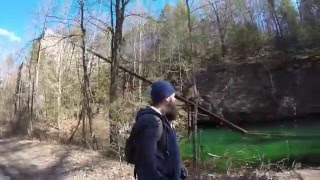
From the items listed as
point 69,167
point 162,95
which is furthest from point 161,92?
point 69,167

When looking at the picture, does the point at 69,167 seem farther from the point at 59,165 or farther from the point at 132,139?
the point at 132,139

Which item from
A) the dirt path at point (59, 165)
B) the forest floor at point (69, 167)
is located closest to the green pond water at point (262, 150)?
the forest floor at point (69, 167)

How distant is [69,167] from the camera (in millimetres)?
10797

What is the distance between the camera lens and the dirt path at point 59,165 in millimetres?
10148

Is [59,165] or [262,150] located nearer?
[59,165]

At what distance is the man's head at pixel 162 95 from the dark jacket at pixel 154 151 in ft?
0.38

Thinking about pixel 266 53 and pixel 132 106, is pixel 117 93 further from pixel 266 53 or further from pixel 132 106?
pixel 266 53

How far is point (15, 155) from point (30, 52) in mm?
9638

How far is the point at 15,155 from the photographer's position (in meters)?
13.4

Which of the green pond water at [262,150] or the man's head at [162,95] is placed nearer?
the man's head at [162,95]

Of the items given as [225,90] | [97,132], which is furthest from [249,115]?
[97,132]

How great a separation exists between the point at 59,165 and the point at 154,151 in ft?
26.8

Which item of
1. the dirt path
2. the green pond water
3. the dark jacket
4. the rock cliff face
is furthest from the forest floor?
the rock cliff face

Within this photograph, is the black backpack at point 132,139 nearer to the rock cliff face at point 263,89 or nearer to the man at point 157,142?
the man at point 157,142
